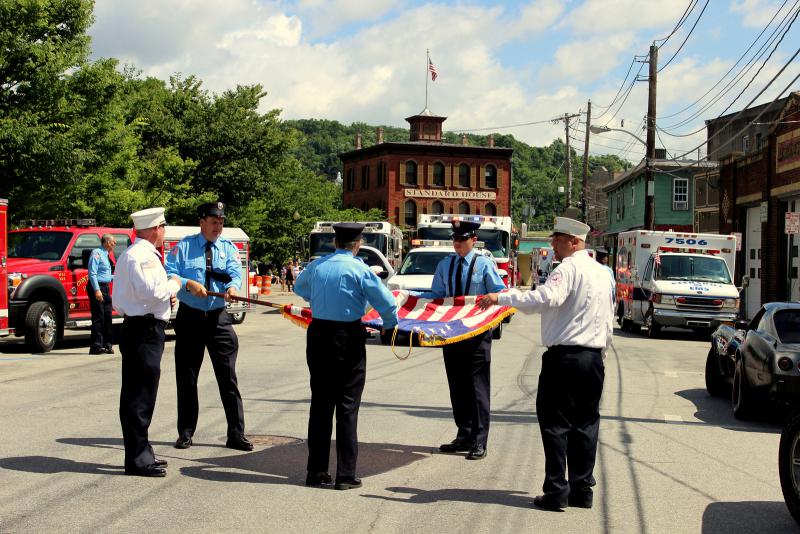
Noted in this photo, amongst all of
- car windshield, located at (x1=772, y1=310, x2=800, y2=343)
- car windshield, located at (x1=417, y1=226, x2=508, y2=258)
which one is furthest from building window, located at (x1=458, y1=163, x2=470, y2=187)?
car windshield, located at (x1=772, y1=310, x2=800, y2=343)

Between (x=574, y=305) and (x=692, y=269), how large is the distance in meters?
18.7

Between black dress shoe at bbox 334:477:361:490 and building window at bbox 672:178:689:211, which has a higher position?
building window at bbox 672:178:689:211

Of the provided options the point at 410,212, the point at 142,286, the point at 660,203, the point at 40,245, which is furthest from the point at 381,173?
the point at 142,286

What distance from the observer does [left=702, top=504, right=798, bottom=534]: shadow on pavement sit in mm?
6328

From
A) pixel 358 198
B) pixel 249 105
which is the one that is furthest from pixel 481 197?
pixel 249 105

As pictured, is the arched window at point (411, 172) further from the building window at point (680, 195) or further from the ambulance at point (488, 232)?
the ambulance at point (488, 232)

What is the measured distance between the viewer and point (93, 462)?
788 cm

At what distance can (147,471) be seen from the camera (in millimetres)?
7383

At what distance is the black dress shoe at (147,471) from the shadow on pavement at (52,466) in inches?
4.5

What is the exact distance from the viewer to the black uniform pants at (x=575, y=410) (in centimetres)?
677

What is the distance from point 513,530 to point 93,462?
360cm

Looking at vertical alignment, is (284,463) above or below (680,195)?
below

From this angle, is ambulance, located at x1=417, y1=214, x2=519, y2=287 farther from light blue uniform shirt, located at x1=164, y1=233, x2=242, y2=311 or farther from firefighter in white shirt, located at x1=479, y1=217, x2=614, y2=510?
firefighter in white shirt, located at x1=479, y1=217, x2=614, y2=510

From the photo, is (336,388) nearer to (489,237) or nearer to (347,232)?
(347,232)
